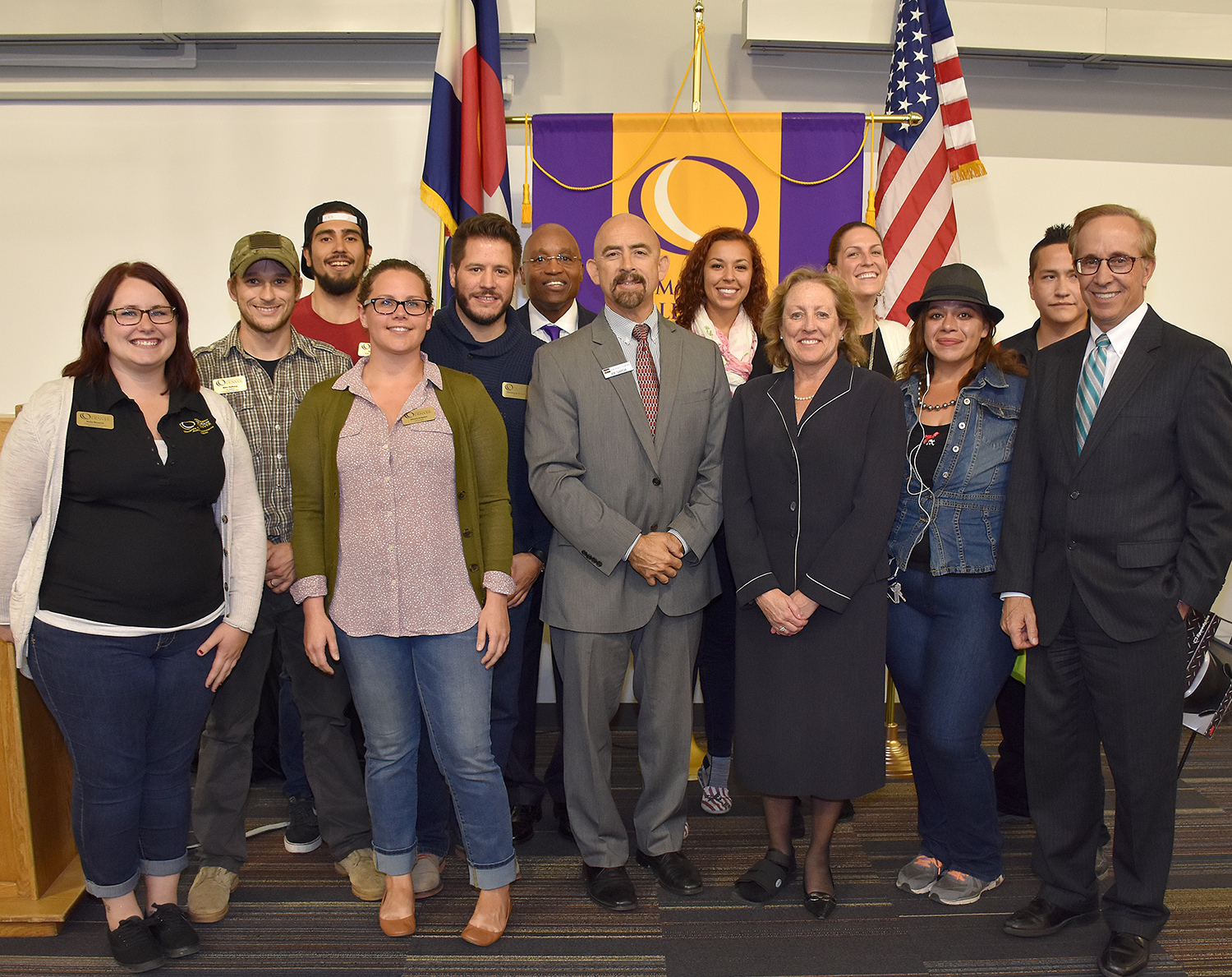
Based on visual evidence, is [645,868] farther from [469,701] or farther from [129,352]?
[129,352]

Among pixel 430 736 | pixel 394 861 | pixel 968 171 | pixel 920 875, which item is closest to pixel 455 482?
pixel 430 736

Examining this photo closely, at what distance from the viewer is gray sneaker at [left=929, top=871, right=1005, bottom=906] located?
262 centimetres

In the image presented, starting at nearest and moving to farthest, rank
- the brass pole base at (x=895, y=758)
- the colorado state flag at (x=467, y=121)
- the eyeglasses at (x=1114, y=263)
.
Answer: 1. the eyeglasses at (x=1114, y=263)
2. the brass pole base at (x=895, y=758)
3. the colorado state flag at (x=467, y=121)

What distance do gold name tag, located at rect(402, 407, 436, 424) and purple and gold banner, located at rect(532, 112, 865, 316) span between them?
6.67ft

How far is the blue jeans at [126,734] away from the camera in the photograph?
2145 millimetres

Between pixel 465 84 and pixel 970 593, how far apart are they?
3.14 metres

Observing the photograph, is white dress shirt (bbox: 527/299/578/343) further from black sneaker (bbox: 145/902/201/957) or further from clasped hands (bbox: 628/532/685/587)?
black sneaker (bbox: 145/902/201/957)

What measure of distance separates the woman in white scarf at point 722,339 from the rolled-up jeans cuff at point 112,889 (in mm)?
1852

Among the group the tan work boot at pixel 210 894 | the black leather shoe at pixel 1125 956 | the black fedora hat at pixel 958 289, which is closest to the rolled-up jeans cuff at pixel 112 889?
the tan work boot at pixel 210 894

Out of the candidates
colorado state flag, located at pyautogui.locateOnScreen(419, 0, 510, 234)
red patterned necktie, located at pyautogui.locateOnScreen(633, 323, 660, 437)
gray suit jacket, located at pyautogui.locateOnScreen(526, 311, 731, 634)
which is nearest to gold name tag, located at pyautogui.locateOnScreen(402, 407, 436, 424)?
gray suit jacket, located at pyautogui.locateOnScreen(526, 311, 731, 634)

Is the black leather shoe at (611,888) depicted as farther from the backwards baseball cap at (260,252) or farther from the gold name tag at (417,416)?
the backwards baseball cap at (260,252)

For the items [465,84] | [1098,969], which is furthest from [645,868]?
[465,84]

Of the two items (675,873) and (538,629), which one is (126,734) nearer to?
(538,629)

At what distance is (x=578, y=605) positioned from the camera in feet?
8.32
